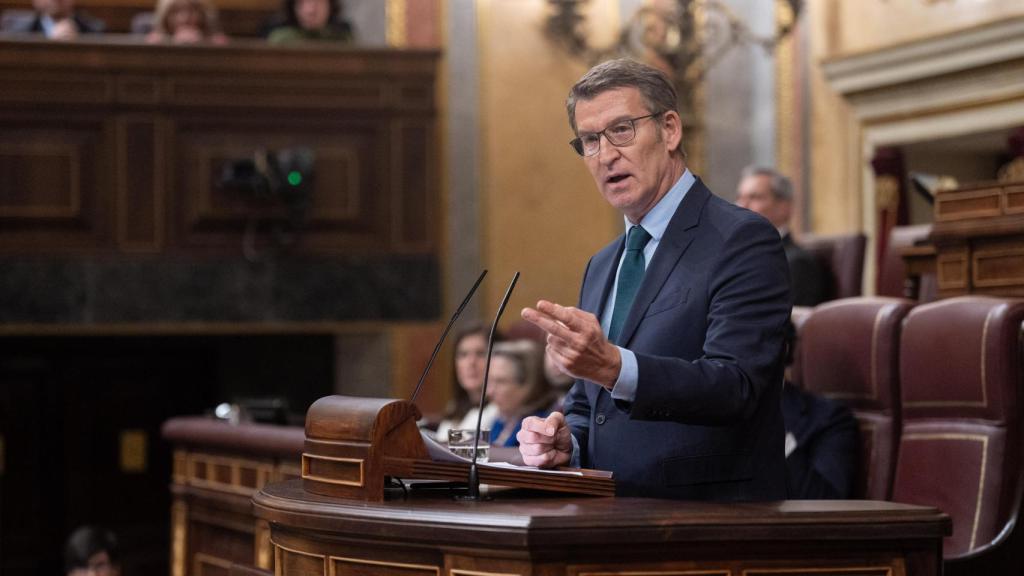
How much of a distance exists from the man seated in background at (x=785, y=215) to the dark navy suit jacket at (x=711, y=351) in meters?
2.66

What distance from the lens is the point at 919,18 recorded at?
26.1ft

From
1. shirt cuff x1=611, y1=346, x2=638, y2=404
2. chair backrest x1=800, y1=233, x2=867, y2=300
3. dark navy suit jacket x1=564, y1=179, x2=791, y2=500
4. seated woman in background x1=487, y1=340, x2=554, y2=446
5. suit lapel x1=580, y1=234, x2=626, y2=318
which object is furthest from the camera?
chair backrest x1=800, y1=233, x2=867, y2=300

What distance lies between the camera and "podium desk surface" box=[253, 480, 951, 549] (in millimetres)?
2162

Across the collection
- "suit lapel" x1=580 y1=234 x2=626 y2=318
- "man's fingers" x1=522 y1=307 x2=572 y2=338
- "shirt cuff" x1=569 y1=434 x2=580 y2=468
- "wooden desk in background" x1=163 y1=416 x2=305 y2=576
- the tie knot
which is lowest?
"wooden desk in background" x1=163 y1=416 x2=305 y2=576

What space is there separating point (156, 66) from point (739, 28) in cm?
308

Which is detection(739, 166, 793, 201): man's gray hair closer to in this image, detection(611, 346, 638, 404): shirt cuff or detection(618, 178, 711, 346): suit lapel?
detection(618, 178, 711, 346): suit lapel

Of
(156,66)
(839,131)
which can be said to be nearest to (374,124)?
(156,66)

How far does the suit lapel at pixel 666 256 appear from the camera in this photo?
8.62 feet

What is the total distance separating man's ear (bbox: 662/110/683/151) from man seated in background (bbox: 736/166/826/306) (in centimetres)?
261

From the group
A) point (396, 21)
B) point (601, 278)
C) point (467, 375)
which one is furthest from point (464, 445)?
point (396, 21)

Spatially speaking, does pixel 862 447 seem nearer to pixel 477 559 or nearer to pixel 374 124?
pixel 477 559

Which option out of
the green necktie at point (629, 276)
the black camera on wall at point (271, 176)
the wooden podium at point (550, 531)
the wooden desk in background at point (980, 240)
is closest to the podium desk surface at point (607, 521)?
the wooden podium at point (550, 531)

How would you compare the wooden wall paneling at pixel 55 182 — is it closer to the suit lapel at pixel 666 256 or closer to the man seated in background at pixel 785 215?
the man seated in background at pixel 785 215

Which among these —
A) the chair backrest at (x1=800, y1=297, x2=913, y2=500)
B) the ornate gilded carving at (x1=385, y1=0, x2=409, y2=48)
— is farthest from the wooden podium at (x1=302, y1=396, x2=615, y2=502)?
the ornate gilded carving at (x1=385, y1=0, x2=409, y2=48)
